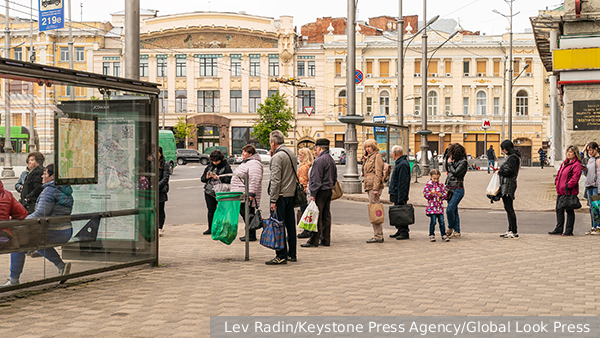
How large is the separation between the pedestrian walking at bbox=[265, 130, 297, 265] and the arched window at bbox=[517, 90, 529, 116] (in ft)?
208

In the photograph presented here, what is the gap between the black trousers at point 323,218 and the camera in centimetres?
1098

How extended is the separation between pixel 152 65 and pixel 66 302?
65002mm

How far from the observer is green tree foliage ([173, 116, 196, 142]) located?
66.2 meters

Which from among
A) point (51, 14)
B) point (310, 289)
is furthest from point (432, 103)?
point (310, 289)

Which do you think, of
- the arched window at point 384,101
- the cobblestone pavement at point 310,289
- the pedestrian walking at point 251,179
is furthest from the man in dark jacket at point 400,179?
the arched window at point 384,101

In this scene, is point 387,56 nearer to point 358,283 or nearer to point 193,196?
point 193,196

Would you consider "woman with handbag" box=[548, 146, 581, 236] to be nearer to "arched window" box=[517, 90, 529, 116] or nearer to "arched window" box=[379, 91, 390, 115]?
"arched window" box=[379, 91, 390, 115]

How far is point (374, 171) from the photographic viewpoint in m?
11.4

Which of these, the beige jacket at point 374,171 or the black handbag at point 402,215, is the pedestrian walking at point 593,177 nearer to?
the black handbag at point 402,215

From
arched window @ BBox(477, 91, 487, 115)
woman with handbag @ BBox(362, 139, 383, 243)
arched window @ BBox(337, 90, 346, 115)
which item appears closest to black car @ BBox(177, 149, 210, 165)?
arched window @ BBox(337, 90, 346, 115)

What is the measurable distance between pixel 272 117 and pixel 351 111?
137 feet

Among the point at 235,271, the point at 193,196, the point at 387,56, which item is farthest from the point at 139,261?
the point at 387,56

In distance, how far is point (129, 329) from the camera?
5652mm

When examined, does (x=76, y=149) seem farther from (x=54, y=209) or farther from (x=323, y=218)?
(x=323, y=218)
